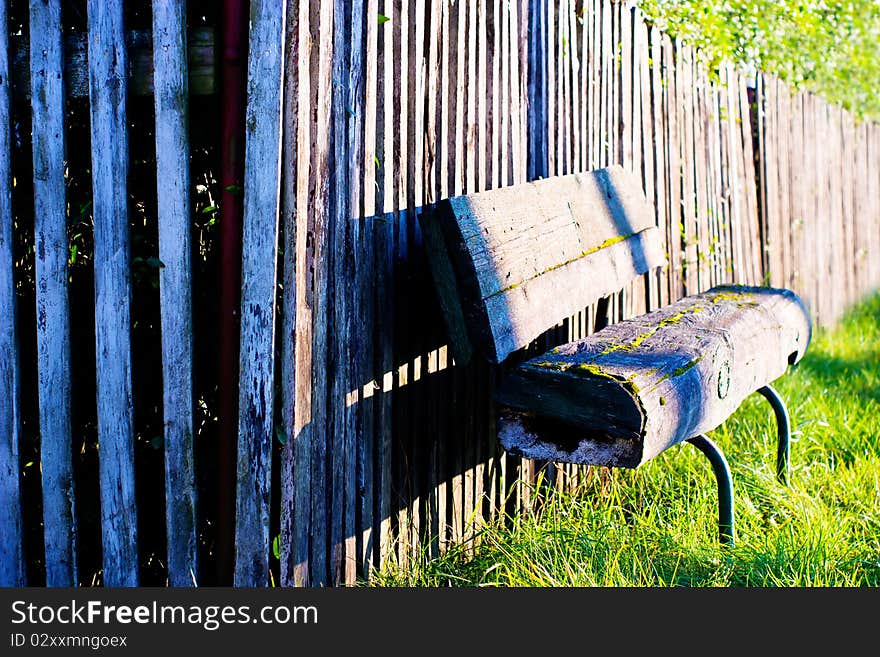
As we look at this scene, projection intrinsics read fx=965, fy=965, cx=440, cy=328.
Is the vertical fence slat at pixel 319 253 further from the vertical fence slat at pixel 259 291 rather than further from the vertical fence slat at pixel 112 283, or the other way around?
the vertical fence slat at pixel 112 283

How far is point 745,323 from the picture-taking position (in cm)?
336

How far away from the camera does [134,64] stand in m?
2.40

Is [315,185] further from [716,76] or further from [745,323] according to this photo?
[716,76]

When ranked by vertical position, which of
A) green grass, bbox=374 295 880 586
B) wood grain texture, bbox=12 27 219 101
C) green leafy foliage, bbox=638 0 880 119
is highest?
green leafy foliage, bbox=638 0 880 119

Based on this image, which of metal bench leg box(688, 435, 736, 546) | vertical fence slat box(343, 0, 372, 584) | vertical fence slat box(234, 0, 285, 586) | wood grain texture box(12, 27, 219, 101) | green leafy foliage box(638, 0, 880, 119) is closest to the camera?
vertical fence slat box(234, 0, 285, 586)

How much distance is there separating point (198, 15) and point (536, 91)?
137cm

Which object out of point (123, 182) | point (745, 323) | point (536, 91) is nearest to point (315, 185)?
point (123, 182)

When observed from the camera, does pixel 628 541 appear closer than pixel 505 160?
Yes

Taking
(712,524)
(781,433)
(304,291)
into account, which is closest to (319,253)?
(304,291)

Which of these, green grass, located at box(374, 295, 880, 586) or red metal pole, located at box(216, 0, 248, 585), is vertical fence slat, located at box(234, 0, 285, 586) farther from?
green grass, located at box(374, 295, 880, 586)

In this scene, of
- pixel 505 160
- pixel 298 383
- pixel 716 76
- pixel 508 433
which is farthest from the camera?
pixel 716 76

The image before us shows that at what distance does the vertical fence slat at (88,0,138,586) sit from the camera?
2361 millimetres

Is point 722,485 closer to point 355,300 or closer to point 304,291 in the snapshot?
point 355,300

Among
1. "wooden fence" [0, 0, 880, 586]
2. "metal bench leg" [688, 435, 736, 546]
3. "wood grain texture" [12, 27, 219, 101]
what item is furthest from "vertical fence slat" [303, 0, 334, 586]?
"metal bench leg" [688, 435, 736, 546]
